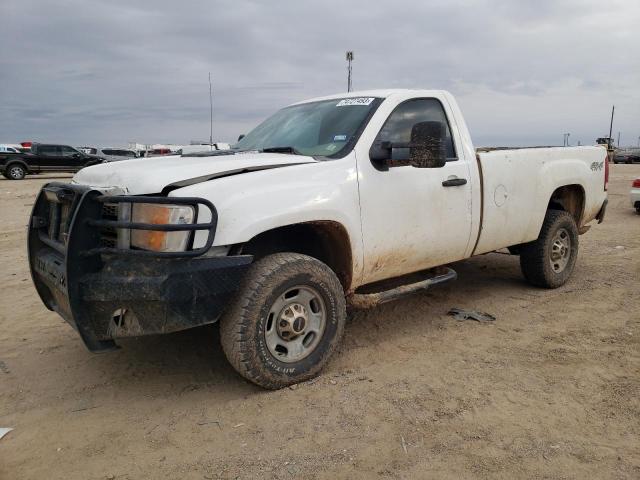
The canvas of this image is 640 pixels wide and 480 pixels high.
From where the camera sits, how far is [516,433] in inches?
108

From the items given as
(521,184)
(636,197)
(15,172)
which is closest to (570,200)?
(521,184)

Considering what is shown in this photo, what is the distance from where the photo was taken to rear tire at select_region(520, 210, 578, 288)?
5.23m

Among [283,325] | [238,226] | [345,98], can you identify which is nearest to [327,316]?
[283,325]

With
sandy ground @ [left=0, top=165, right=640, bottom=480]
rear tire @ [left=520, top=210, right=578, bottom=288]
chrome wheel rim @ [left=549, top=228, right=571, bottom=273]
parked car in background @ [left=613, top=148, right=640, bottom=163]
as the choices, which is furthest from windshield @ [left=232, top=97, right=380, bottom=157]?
parked car in background @ [left=613, top=148, right=640, bottom=163]

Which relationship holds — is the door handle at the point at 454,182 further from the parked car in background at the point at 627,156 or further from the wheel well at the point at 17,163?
the parked car in background at the point at 627,156

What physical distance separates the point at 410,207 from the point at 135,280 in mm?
1981

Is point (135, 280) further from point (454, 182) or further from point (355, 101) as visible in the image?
point (454, 182)

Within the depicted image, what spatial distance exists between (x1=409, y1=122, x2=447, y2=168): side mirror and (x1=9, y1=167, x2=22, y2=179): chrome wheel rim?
79.6 feet

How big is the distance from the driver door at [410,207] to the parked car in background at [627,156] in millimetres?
38023

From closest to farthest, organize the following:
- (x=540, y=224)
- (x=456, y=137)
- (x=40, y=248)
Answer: (x=40, y=248) < (x=456, y=137) < (x=540, y=224)

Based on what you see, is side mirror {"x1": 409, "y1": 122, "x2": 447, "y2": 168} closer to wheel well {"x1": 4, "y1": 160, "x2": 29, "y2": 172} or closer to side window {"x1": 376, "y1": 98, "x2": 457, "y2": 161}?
side window {"x1": 376, "y1": 98, "x2": 457, "y2": 161}

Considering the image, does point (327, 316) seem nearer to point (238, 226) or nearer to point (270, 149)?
point (238, 226)

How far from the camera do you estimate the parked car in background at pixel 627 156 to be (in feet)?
118

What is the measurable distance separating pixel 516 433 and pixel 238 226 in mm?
1855
